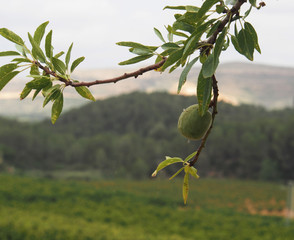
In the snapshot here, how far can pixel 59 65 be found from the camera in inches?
28.1

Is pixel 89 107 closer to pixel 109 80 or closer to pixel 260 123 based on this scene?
pixel 260 123

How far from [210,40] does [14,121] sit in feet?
136

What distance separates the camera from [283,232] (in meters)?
9.95

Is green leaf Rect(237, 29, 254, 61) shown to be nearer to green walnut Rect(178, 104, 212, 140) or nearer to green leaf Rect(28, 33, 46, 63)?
green walnut Rect(178, 104, 212, 140)

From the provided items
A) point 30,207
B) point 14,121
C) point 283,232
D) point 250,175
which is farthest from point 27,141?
point 283,232

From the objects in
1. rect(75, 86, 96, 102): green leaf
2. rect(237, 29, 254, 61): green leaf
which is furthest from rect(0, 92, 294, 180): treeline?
rect(237, 29, 254, 61): green leaf

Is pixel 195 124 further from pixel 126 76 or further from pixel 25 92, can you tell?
pixel 25 92

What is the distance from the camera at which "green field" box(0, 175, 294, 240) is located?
259 inches

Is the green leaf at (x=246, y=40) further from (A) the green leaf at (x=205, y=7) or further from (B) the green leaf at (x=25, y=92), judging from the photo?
(B) the green leaf at (x=25, y=92)

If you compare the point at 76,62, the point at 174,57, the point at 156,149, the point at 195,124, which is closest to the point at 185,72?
the point at 174,57

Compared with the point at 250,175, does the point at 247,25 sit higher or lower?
higher

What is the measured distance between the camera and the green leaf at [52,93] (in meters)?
0.68

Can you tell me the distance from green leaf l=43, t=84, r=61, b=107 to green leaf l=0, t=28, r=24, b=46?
0.10 meters

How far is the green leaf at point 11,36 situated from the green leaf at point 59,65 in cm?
7
